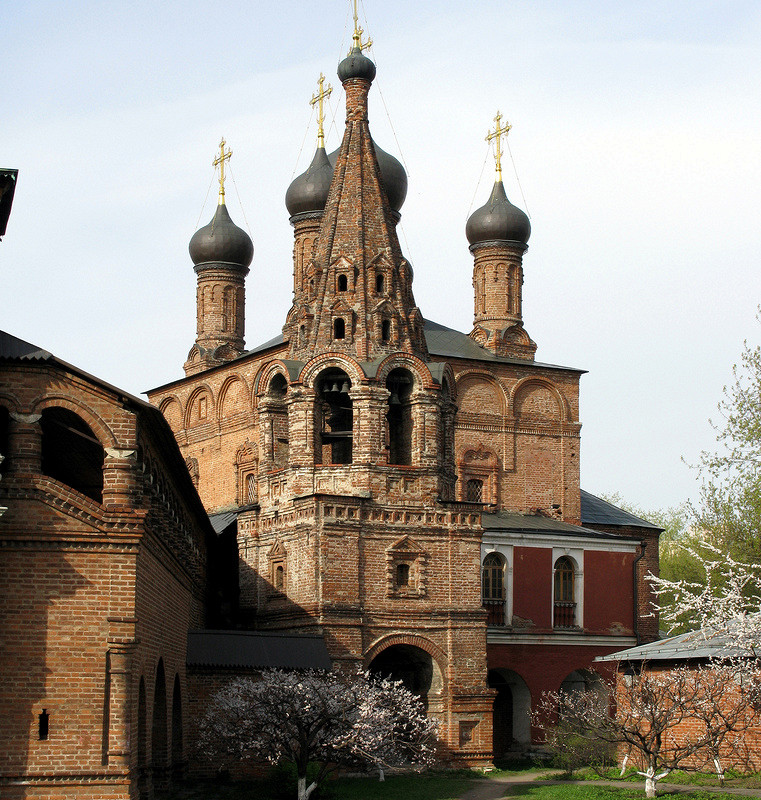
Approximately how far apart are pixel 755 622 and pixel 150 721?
270 inches

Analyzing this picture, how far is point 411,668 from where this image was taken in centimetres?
2486

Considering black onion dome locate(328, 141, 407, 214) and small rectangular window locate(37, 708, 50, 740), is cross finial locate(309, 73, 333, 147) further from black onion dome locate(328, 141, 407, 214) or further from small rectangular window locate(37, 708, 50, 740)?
small rectangular window locate(37, 708, 50, 740)

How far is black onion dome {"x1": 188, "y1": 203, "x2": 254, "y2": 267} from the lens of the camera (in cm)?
3722

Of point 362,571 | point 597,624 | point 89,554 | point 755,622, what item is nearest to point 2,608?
point 89,554

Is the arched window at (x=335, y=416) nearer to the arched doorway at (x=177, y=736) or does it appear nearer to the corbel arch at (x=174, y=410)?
the arched doorway at (x=177, y=736)

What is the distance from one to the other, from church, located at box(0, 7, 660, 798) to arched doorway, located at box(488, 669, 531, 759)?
0.16 feet

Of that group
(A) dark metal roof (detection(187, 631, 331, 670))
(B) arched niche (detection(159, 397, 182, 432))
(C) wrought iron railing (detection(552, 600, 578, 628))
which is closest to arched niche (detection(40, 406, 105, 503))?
(A) dark metal roof (detection(187, 631, 331, 670))

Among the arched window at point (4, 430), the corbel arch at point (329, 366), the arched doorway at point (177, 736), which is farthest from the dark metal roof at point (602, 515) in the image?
the arched window at point (4, 430)

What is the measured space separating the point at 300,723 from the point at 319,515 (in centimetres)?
511

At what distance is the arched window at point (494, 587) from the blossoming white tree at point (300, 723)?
995 centimetres

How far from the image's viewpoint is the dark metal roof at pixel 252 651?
2158cm

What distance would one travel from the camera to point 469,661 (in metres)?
24.3

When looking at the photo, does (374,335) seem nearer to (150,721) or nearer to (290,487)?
(290,487)

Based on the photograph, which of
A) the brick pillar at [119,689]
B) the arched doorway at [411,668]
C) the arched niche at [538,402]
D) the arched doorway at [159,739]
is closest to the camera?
the brick pillar at [119,689]
